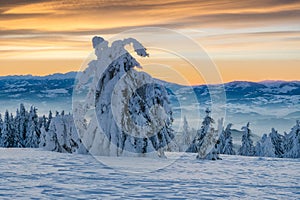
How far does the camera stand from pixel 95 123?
32812 mm

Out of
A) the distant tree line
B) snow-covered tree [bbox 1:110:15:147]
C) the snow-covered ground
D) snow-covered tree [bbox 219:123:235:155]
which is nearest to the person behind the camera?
the snow-covered ground

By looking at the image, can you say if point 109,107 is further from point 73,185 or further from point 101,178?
point 73,185

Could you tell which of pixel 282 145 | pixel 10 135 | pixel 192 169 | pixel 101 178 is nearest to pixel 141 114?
pixel 192 169

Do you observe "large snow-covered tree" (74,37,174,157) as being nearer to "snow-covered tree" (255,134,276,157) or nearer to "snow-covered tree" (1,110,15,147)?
"snow-covered tree" (255,134,276,157)

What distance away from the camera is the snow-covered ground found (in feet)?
54.5

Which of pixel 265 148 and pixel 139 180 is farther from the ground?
pixel 265 148

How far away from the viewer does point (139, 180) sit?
20.0 meters

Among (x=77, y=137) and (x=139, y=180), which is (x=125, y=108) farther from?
(x=139, y=180)

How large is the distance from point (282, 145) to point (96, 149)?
3934 centimetres

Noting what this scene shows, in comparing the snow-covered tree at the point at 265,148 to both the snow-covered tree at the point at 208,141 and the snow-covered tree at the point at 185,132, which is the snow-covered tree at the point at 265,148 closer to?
the snow-covered tree at the point at 185,132

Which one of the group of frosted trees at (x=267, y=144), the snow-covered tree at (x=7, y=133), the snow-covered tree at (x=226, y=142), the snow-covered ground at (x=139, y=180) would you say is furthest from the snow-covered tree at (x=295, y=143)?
the snow-covered tree at (x=7, y=133)

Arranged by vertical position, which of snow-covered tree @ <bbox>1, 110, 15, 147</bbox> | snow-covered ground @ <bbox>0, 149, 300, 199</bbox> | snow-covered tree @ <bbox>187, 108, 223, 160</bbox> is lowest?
snow-covered ground @ <bbox>0, 149, 300, 199</bbox>

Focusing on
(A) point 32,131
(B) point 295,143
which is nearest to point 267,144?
(B) point 295,143

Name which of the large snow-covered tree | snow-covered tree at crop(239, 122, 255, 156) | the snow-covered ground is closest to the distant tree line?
snow-covered tree at crop(239, 122, 255, 156)
